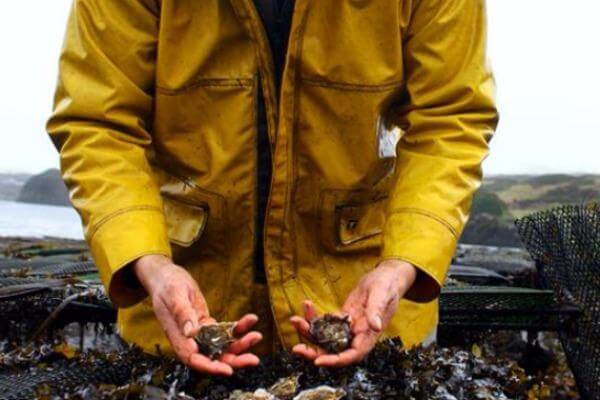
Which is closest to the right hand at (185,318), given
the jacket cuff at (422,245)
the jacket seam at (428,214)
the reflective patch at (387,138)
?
the jacket cuff at (422,245)

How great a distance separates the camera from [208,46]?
9.62 ft

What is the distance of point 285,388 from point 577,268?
9.55ft

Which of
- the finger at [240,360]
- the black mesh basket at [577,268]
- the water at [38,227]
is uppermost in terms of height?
the finger at [240,360]

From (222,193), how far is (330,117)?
542mm

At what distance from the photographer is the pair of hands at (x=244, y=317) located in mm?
2285

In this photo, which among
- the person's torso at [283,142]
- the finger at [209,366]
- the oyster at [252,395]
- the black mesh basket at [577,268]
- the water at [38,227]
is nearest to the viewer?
the oyster at [252,395]

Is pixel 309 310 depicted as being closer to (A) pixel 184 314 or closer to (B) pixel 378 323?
(B) pixel 378 323

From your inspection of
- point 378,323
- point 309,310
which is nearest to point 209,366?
point 309,310

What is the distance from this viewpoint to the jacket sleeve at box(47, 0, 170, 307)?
279cm

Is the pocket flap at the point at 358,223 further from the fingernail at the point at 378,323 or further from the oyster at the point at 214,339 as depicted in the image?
the oyster at the point at 214,339

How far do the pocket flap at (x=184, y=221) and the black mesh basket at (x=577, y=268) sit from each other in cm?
250

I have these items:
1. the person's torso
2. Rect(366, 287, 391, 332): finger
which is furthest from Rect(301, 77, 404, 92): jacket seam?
Rect(366, 287, 391, 332): finger

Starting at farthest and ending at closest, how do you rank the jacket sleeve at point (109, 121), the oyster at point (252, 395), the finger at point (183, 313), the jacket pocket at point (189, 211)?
1. the jacket pocket at point (189, 211)
2. the jacket sleeve at point (109, 121)
3. the finger at point (183, 313)
4. the oyster at point (252, 395)

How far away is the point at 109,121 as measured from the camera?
295 cm
